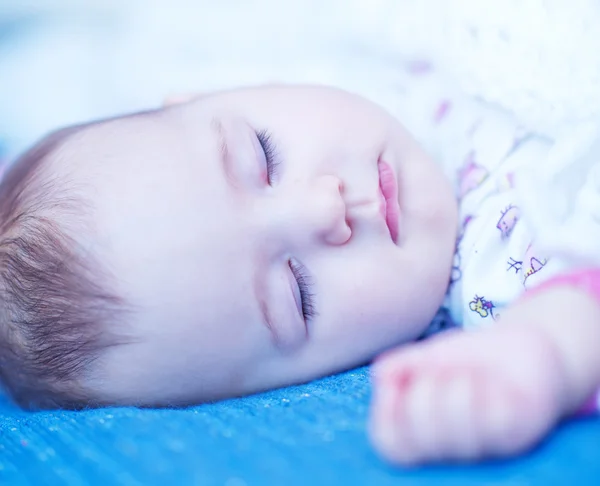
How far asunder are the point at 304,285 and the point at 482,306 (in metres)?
0.27

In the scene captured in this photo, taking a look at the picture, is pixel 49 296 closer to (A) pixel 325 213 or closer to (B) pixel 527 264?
(A) pixel 325 213

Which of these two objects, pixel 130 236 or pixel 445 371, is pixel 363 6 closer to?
pixel 130 236

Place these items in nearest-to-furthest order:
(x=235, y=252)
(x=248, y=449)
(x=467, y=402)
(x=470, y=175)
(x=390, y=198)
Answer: (x=467, y=402)
(x=248, y=449)
(x=235, y=252)
(x=390, y=198)
(x=470, y=175)

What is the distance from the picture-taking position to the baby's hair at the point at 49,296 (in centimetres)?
91

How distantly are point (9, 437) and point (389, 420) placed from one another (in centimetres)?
57

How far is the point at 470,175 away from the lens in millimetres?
1157

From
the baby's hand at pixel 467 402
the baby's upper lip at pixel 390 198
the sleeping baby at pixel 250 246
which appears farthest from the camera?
the baby's upper lip at pixel 390 198

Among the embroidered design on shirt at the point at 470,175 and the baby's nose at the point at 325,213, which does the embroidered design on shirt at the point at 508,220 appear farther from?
the baby's nose at the point at 325,213

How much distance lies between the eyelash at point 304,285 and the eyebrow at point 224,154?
0.15m

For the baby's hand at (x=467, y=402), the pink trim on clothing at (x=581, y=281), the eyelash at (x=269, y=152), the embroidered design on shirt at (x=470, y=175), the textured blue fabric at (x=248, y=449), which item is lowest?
the textured blue fabric at (x=248, y=449)

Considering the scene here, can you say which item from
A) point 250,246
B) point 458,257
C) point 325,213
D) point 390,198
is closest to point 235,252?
point 250,246

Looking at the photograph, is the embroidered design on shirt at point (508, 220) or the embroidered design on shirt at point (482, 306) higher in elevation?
the embroidered design on shirt at point (508, 220)

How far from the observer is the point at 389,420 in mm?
548

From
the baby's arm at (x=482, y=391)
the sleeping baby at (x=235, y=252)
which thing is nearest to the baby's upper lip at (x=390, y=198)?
the sleeping baby at (x=235, y=252)
